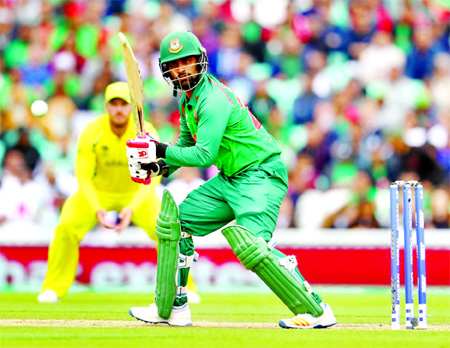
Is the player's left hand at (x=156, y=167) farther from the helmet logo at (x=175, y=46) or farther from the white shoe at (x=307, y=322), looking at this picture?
the white shoe at (x=307, y=322)

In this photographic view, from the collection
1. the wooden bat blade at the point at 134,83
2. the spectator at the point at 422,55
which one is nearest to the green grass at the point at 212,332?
the wooden bat blade at the point at 134,83

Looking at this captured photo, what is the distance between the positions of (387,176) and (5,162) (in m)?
4.71

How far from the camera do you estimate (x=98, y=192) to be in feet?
29.8

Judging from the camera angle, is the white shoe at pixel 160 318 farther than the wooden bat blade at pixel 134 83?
Yes

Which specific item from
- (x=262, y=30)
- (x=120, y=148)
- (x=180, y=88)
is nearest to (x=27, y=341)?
(x=180, y=88)

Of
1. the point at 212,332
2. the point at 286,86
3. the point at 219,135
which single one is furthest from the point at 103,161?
the point at 286,86

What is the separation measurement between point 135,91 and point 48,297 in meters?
3.21

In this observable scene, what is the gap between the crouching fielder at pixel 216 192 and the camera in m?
5.88

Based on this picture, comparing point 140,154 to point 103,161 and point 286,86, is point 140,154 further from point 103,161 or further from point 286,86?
point 286,86

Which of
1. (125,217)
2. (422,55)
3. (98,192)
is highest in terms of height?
(422,55)

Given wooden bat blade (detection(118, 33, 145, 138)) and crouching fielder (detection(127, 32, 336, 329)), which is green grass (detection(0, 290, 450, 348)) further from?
wooden bat blade (detection(118, 33, 145, 138))

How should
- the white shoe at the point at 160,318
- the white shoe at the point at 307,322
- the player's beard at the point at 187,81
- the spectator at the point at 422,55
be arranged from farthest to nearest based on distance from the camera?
the spectator at the point at 422,55 < the white shoe at the point at 160,318 < the player's beard at the point at 187,81 < the white shoe at the point at 307,322

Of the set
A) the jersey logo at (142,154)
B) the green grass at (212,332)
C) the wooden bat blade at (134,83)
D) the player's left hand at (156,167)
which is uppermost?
the wooden bat blade at (134,83)

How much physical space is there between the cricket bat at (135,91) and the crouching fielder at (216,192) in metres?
0.03
